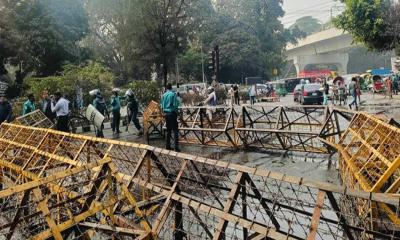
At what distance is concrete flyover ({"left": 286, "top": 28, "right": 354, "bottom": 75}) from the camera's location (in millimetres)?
61459

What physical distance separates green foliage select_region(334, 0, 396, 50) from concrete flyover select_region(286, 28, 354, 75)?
3469cm

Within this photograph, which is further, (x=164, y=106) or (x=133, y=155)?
(x=164, y=106)

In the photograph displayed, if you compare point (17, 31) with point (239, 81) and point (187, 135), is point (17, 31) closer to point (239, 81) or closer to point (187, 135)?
point (187, 135)

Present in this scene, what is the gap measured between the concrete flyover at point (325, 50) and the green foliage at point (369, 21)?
34.7 meters

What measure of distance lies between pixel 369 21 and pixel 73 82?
17841mm

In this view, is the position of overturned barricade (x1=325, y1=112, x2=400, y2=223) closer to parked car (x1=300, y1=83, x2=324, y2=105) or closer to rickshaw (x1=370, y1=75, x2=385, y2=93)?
parked car (x1=300, y1=83, x2=324, y2=105)

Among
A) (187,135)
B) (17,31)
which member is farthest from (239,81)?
(187,135)

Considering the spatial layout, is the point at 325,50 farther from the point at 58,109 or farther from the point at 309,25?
the point at 309,25

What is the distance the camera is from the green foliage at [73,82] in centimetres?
1888

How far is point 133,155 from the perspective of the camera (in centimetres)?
669

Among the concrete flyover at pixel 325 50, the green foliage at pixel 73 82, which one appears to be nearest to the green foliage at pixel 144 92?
the green foliage at pixel 73 82

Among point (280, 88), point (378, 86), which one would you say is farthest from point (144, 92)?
point (280, 88)

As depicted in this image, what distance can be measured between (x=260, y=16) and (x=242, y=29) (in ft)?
18.8

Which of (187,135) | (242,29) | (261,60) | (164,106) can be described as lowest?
(187,135)
